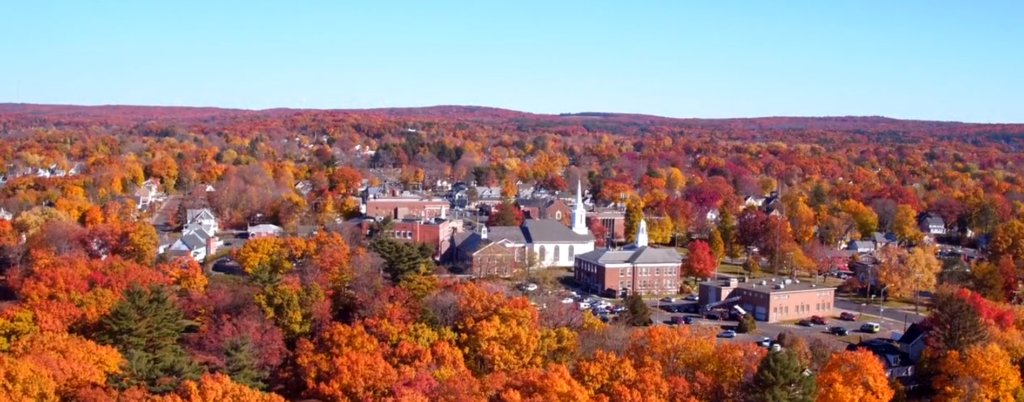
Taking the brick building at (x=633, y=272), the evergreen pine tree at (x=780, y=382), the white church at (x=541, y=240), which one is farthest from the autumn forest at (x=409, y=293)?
the white church at (x=541, y=240)

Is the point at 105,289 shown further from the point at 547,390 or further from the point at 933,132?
the point at 933,132

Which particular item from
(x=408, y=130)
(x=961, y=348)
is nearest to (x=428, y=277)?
(x=961, y=348)

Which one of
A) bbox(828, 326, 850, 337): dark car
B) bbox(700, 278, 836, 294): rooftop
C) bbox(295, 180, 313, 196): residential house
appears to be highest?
bbox(295, 180, 313, 196): residential house

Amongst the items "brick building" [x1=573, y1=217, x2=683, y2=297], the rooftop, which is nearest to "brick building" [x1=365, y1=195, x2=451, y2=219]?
"brick building" [x1=573, y1=217, x2=683, y2=297]

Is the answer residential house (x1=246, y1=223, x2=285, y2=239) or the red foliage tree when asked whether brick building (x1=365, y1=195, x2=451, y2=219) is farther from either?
the red foliage tree

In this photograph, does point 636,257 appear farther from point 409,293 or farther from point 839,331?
point 409,293

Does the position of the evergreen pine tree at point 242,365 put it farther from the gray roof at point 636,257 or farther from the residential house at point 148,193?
the residential house at point 148,193
